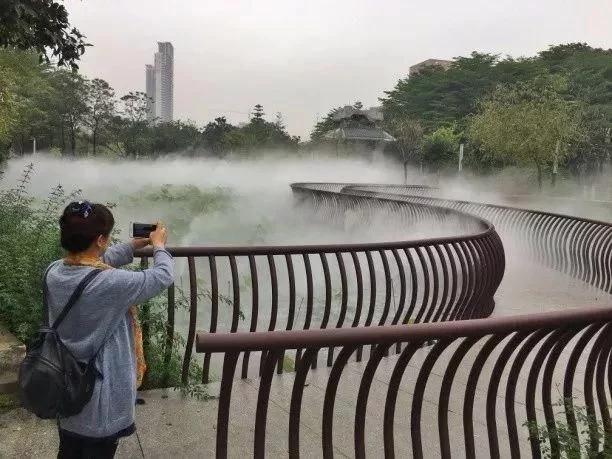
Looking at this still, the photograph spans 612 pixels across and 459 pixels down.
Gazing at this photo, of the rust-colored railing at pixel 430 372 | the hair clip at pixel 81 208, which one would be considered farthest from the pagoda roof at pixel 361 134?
the hair clip at pixel 81 208

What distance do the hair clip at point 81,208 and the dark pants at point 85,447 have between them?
855 mm

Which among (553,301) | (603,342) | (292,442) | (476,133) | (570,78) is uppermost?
(570,78)

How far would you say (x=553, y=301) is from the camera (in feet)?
25.4

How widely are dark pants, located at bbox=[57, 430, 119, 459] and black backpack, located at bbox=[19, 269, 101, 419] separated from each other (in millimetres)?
173

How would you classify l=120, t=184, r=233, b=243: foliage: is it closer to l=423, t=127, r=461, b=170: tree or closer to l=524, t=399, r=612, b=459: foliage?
l=524, t=399, r=612, b=459: foliage

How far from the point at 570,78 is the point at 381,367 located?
168 feet

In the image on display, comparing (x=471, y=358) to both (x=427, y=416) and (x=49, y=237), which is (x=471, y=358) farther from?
(x=49, y=237)

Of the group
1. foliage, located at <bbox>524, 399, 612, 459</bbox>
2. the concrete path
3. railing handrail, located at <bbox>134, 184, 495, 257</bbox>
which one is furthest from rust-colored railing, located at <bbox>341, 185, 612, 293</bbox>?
foliage, located at <bbox>524, 399, 612, 459</bbox>

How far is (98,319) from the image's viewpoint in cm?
214

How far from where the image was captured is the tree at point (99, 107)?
51781 mm

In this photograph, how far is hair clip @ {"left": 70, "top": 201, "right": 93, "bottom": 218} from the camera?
2.19 m

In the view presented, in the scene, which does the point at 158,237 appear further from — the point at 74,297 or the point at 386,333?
the point at 386,333

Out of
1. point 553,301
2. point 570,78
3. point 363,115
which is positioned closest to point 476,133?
point 570,78

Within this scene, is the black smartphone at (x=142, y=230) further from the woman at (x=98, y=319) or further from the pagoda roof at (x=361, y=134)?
the pagoda roof at (x=361, y=134)
